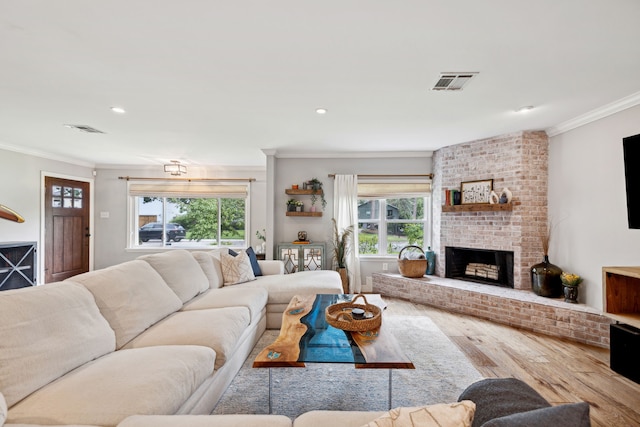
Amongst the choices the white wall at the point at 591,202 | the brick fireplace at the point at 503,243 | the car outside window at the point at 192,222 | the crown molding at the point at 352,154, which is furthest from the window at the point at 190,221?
the white wall at the point at 591,202

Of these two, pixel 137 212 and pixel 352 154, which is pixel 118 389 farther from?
pixel 137 212

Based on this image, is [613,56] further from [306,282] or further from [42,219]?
[42,219]

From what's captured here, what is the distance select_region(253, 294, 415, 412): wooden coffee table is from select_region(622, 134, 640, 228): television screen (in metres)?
2.28

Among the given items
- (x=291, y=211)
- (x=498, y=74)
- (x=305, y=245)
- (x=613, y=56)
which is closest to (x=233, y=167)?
(x=291, y=211)

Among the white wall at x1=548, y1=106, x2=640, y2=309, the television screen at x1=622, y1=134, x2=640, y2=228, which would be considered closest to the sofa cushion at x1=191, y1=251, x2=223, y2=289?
the television screen at x1=622, y1=134, x2=640, y2=228

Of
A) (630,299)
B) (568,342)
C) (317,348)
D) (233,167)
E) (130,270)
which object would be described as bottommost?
(568,342)

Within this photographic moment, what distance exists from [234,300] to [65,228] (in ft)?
15.9

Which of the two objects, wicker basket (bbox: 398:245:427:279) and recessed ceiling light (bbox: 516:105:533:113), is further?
wicker basket (bbox: 398:245:427:279)

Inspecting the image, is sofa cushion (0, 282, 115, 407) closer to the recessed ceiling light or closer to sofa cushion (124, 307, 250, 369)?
sofa cushion (124, 307, 250, 369)

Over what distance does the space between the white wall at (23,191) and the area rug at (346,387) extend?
4590mm

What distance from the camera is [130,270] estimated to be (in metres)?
2.24

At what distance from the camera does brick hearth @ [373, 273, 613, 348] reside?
303cm

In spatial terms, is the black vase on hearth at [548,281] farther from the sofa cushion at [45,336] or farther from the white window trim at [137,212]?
the white window trim at [137,212]

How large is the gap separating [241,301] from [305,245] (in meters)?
2.24
